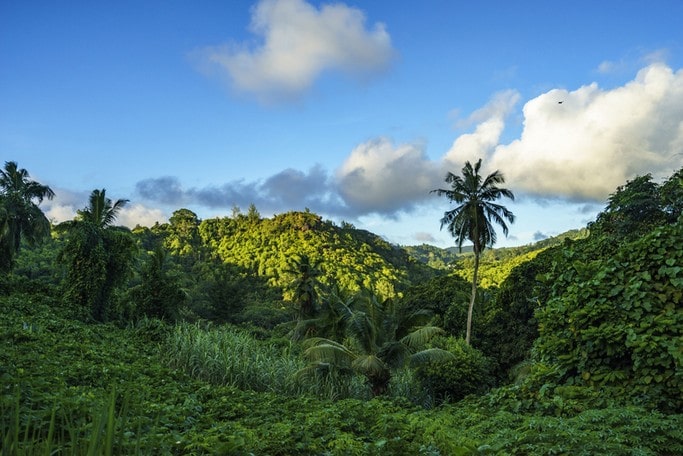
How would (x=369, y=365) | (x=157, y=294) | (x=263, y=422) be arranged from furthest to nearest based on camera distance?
(x=157, y=294)
(x=369, y=365)
(x=263, y=422)

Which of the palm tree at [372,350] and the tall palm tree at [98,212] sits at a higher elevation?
the tall palm tree at [98,212]

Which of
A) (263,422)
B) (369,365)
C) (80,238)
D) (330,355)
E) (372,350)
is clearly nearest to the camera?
(263,422)

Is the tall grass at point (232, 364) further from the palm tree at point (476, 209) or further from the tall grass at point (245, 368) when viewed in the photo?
the palm tree at point (476, 209)

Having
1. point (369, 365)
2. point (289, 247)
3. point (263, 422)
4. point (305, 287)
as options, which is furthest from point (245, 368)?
point (289, 247)

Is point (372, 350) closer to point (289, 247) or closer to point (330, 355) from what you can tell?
point (330, 355)

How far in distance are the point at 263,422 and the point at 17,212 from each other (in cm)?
2544

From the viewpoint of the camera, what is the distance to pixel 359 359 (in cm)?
1368

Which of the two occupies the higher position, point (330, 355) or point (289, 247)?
point (289, 247)

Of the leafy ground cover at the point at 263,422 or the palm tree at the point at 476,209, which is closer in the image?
the leafy ground cover at the point at 263,422

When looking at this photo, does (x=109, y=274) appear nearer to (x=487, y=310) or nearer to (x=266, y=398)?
(x=266, y=398)

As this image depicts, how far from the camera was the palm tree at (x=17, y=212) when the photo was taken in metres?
24.3

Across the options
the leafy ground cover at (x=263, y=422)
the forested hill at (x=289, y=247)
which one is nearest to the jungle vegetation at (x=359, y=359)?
the leafy ground cover at (x=263, y=422)

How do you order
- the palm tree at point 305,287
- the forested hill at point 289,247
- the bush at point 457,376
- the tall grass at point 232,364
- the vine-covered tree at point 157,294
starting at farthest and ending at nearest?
the forested hill at point 289,247
the vine-covered tree at point 157,294
the palm tree at point 305,287
the bush at point 457,376
the tall grass at point 232,364

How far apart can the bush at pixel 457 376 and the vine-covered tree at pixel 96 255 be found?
59.1ft
